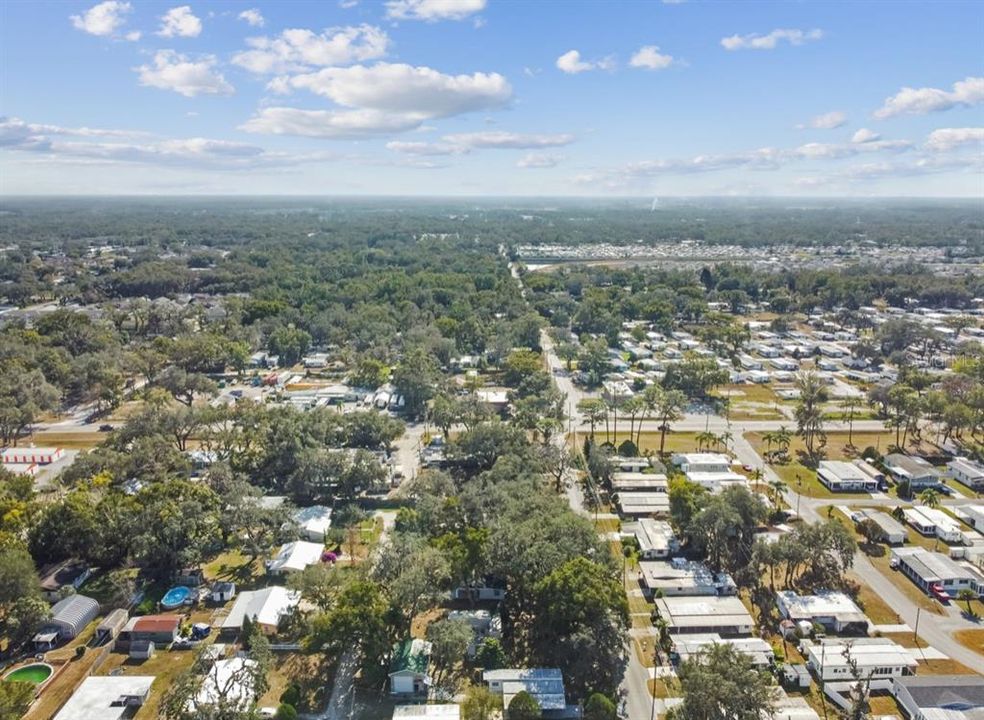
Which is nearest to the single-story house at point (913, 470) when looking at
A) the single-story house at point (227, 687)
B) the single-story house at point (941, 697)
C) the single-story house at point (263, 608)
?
the single-story house at point (941, 697)

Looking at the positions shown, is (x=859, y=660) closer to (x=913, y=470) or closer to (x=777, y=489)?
(x=777, y=489)

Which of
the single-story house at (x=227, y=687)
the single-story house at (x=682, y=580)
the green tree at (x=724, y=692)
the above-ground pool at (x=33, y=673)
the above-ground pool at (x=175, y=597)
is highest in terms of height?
the green tree at (x=724, y=692)

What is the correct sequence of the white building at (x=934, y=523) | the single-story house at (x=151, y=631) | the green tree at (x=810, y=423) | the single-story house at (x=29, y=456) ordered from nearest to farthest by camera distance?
the single-story house at (x=151, y=631) → the white building at (x=934, y=523) → the single-story house at (x=29, y=456) → the green tree at (x=810, y=423)

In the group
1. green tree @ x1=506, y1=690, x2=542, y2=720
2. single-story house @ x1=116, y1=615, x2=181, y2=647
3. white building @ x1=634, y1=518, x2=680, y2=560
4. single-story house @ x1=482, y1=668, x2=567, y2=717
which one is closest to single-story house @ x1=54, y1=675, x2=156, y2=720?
single-story house @ x1=116, y1=615, x2=181, y2=647

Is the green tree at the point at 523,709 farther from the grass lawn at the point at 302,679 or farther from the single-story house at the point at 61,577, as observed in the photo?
the single-story house at the point at 61,577

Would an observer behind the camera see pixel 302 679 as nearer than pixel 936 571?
Yes

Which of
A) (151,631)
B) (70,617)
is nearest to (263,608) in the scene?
(151,631)

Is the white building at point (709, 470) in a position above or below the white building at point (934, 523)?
above
